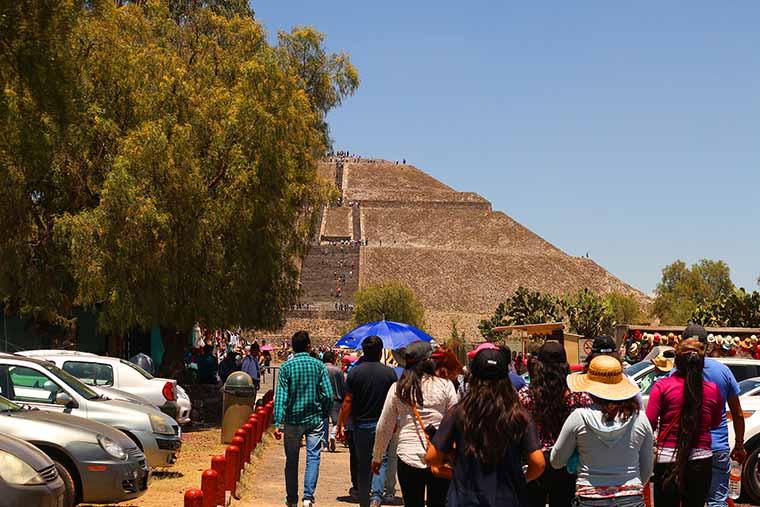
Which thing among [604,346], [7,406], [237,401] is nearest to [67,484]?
[7,406]

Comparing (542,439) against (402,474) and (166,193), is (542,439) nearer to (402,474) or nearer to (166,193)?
(402,474)

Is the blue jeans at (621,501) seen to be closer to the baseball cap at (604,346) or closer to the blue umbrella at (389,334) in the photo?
the baseball cap at (604,346)

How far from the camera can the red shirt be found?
7.90 m

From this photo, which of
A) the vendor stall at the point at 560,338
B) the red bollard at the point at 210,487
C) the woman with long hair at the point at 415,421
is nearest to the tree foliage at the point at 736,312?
the vendor stall at the point at 560,338

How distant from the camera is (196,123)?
77.5ft

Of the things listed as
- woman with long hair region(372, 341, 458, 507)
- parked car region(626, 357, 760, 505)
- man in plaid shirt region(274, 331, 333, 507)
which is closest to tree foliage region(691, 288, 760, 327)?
parked car region(626, 357, 760, 505)

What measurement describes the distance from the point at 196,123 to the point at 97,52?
2426 millimetres

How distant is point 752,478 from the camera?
41.0 ft

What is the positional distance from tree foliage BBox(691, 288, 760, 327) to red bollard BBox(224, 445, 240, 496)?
2850cm

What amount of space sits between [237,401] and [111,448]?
29.7 ft

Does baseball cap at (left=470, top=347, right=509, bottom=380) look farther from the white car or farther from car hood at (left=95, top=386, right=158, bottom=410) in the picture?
the white car

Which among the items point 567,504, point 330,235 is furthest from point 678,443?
point 330,235

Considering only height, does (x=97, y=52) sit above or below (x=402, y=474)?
above

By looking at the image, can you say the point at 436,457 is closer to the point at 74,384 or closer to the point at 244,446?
the point at 74,384
